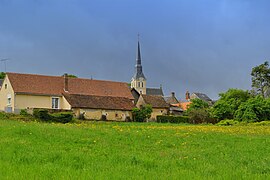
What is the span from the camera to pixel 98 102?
67.9 meters

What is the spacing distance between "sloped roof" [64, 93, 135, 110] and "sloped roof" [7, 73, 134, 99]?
268 centimetres

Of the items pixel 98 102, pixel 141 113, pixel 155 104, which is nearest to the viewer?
pixel 98 102

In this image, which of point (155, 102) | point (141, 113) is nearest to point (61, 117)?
point (141, 113)

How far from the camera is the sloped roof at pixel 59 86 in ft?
217

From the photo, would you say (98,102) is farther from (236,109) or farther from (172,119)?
(236,109)

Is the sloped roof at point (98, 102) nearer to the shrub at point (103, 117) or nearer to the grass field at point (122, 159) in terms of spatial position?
the shrub at point (103, 117)

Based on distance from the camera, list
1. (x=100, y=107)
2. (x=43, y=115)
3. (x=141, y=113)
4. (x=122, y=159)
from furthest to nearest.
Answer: (x=141, y=113) < (x=100, y=107) < (x=43, y=115) < (x=122, y=159)

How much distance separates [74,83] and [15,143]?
5601 centimetres

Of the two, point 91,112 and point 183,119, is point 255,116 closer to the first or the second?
point 183,119

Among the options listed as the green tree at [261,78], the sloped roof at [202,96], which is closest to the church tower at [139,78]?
the sloped roof at [202,96]

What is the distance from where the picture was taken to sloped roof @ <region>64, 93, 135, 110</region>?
65750 millimetres

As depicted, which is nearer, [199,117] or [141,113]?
[141,113]

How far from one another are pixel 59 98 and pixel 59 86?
2653mm

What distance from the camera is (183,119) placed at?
7156 cm
